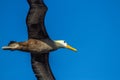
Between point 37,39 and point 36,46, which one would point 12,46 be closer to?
point 36,46

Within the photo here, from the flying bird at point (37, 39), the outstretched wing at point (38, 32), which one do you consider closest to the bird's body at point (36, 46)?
the flying bird at point (37, 39)

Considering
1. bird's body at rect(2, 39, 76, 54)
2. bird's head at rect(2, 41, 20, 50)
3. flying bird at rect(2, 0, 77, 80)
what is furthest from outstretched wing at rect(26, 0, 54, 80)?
bird's head at rect(2, 41, 20, 50)

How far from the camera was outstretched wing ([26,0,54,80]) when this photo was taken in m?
24.2

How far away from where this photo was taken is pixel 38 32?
2488 cm

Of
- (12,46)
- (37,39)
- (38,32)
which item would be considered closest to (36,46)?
(37,39)

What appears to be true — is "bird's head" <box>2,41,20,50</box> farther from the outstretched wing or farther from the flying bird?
the outstretched wing

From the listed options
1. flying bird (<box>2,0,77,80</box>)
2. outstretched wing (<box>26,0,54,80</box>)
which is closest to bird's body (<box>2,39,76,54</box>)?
flying bird (<box>2,0,77,80</box>)

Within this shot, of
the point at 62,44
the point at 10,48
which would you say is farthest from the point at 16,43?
the point at 62,44

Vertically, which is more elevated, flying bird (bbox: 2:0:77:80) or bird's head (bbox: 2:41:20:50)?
flying bird (bbox: 2:0:77:80)

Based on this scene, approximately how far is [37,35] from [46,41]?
15.9 inches

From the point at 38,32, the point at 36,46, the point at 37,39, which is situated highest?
Answer: the point at 38,32

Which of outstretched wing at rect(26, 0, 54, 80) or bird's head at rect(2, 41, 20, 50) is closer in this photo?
bird's head at rect(2, 41, 20, 50)

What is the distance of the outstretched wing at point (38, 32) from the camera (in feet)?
79.4

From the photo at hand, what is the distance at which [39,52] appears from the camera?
24812mm
